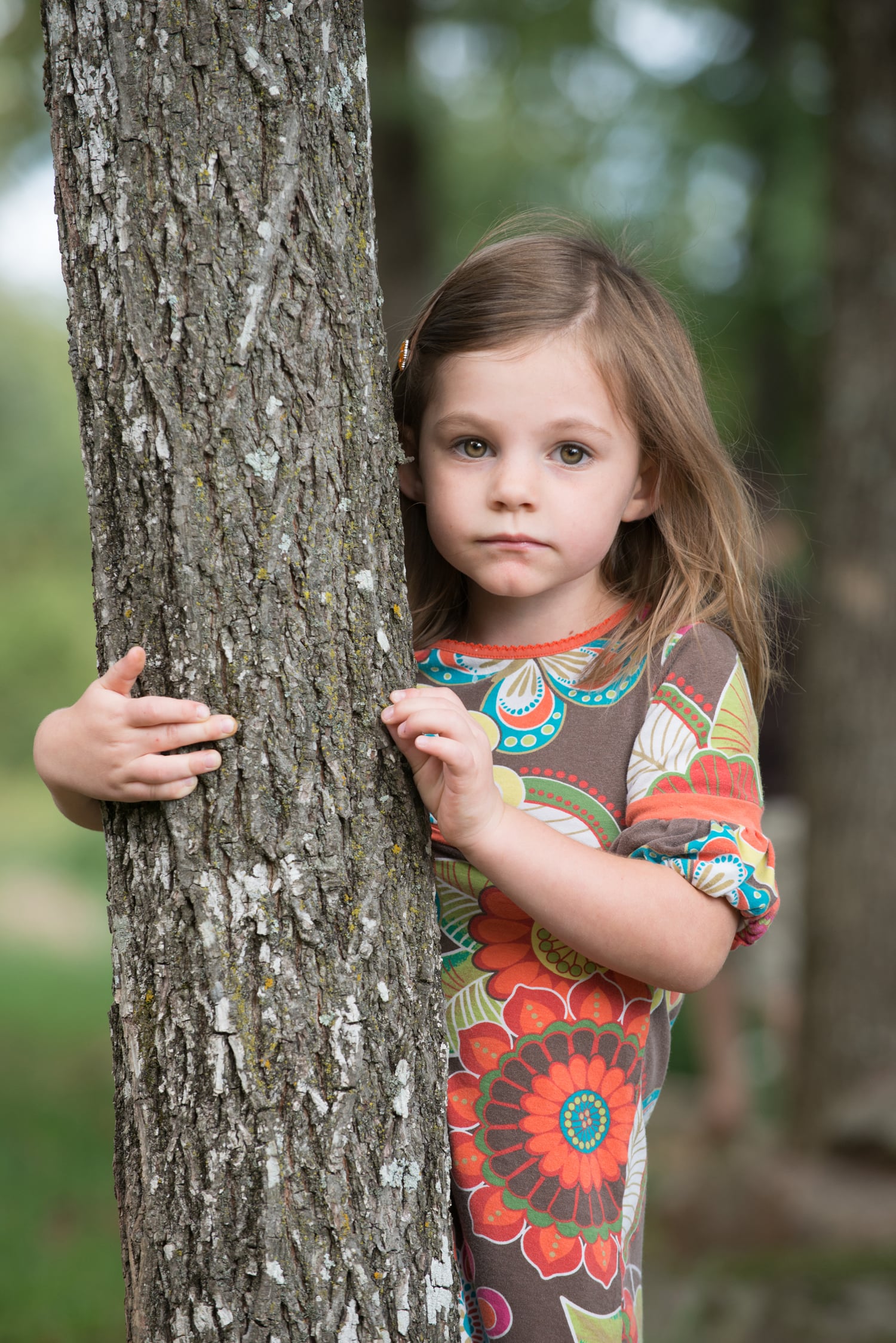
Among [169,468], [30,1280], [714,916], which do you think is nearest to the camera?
[169,468]

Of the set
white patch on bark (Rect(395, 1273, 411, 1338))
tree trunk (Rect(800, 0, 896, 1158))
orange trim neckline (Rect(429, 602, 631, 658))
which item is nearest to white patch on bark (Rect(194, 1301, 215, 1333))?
white patch on bark (Rect(395, 1273, 411, 1338))

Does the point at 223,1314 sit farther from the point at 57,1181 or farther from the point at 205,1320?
the point at 57,1181

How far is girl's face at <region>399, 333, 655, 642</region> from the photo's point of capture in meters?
1.50

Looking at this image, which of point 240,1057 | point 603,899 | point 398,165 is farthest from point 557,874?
point 398,165

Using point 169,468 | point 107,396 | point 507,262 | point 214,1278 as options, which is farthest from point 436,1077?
point 507,262

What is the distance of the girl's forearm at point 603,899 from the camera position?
1367mm

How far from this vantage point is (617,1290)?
1497mm

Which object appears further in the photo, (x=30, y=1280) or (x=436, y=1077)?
(x=30, y=1280)

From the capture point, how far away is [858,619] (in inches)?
189

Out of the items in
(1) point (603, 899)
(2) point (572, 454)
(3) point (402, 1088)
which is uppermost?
(2) point (572, 454)

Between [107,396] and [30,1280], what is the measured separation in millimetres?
3175

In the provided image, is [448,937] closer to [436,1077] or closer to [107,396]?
[436,1077]

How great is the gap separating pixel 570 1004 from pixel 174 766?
62 centimetres

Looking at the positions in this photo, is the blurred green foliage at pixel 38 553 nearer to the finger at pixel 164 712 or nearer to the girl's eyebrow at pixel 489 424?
the girl's eyebrow at pixel 489 424
